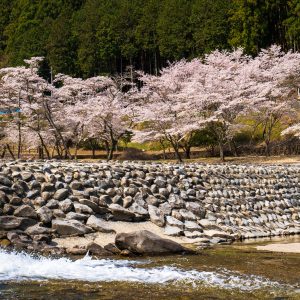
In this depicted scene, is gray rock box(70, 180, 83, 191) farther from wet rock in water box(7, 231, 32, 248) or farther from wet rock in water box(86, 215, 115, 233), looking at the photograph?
wet rock in water box(7, 231, 32, 248)

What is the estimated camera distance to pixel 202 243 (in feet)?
42.3

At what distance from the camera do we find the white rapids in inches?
319

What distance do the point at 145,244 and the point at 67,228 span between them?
2368 mm

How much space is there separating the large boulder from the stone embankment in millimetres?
273

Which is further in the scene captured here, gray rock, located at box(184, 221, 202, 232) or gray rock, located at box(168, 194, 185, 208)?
gray rock, located at box(168, 194, 185, 208)

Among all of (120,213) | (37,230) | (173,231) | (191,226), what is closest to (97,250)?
A: (37,230)

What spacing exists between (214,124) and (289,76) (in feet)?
36.7

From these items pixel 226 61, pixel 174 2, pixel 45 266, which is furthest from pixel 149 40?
pixel 45 266

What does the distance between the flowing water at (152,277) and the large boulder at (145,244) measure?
428 mm

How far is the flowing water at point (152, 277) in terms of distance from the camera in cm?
727

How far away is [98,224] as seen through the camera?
41.5 feet

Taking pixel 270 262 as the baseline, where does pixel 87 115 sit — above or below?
above

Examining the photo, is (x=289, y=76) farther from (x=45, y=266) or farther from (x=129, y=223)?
(x=45, y=266)

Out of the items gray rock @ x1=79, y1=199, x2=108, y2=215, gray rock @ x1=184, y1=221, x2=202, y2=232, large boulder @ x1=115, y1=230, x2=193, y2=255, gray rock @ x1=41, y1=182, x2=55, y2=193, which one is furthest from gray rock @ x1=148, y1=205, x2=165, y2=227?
gray rock @ x1=41, y1=182, x2=55, y2=193
